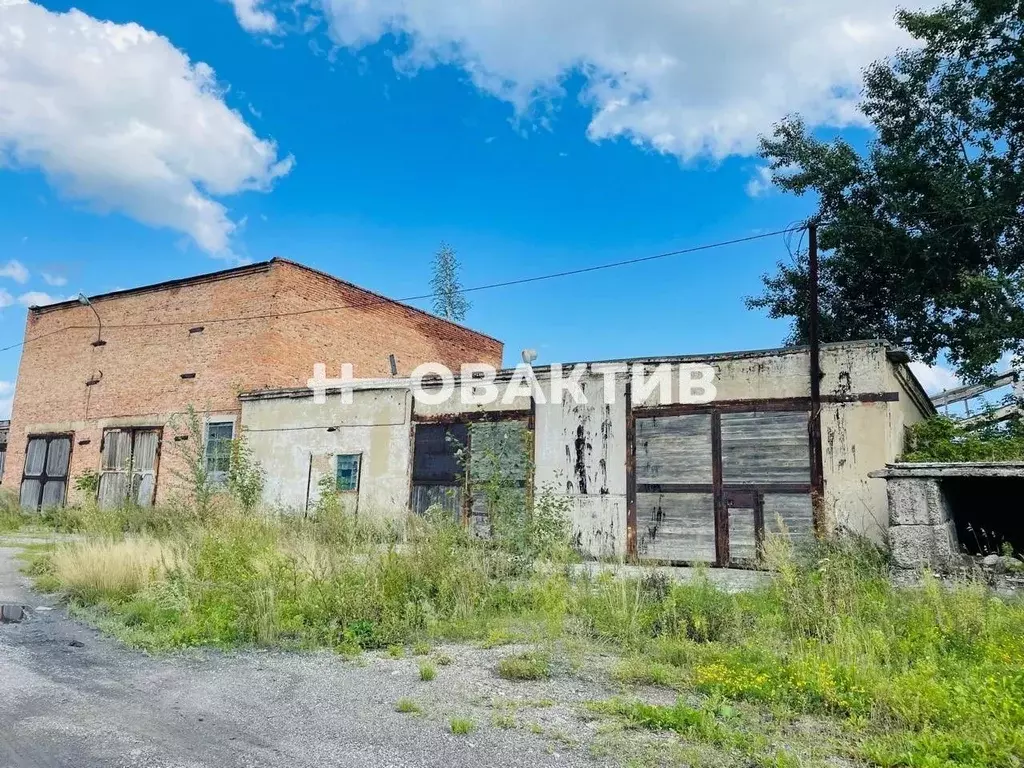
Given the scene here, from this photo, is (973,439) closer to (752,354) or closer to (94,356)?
(752,354)

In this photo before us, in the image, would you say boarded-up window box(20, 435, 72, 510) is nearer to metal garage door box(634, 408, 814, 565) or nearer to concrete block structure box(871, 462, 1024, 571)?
metal garage door box(634, 408, 814, 565)

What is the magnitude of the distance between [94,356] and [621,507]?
16767 millimetres

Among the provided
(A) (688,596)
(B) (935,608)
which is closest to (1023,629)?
Answer: (B) (935,608)

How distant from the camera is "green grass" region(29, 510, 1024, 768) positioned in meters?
4.05

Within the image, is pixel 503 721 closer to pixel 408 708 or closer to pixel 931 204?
pixel 408 708

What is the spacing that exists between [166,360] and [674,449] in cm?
1421

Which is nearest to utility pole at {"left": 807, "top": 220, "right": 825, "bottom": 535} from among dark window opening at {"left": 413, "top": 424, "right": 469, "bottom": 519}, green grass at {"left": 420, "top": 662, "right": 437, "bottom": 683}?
dark window opening at {"left": 413, "top": 424, "right": 469, "bottom": 519}

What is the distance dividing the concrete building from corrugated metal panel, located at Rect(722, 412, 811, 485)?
0.06ft

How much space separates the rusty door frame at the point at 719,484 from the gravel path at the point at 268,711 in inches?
245

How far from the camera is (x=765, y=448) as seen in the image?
10.8 metres

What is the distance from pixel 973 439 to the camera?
10.4 metres

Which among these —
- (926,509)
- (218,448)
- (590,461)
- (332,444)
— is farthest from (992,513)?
(218,448)

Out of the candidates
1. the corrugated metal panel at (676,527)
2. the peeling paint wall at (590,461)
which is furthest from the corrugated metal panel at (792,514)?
the peeling paint wall at (590,461)

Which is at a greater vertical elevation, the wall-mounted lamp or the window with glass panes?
the wall-mounted lamp
